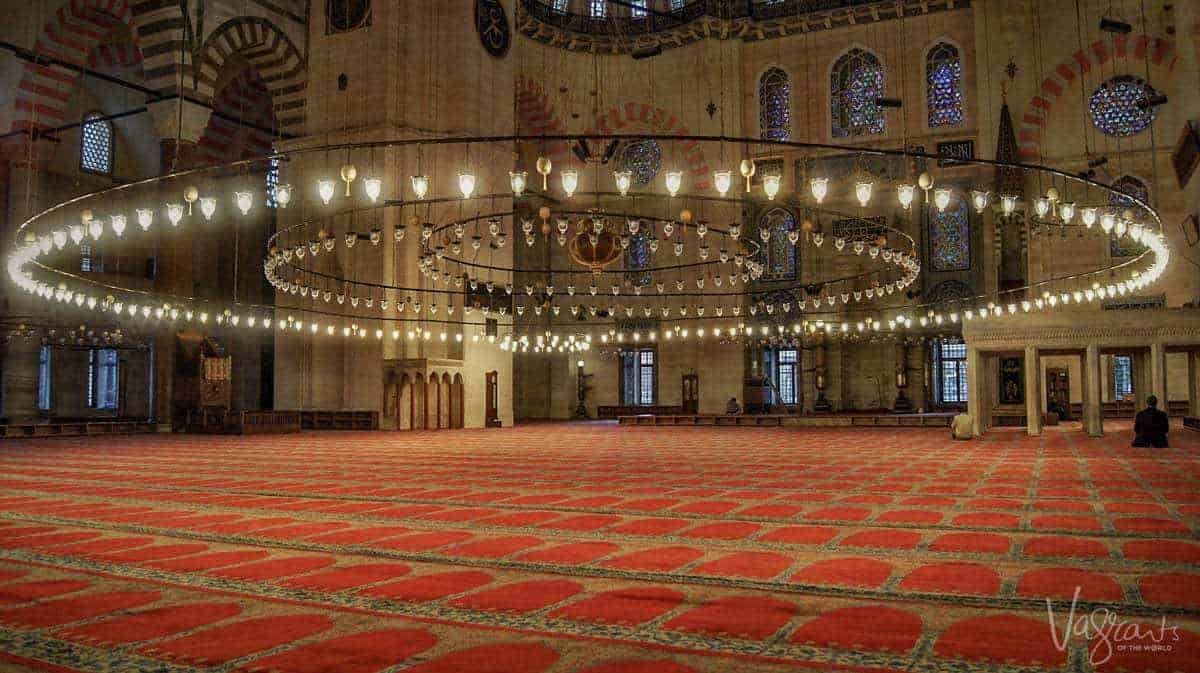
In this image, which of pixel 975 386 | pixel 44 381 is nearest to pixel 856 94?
pixel 975 386

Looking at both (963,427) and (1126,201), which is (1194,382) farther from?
(1126,201)

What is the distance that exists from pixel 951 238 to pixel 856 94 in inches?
140

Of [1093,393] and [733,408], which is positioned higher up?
[1093,393]

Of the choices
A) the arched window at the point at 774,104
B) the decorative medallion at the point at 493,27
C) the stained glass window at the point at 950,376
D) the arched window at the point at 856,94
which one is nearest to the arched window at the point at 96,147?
the decorative medallion at the point at 493,27

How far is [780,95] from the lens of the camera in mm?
19609

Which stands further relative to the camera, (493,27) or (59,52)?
(493,27)

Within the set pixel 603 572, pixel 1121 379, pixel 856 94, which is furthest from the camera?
pixel 856 94

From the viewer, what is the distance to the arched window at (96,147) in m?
17.0

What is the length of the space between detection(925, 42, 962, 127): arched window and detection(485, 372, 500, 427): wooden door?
10.0 meters

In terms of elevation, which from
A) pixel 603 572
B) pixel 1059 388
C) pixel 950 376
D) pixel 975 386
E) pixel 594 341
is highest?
pixel 594 341

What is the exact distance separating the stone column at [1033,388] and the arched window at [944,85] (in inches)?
328

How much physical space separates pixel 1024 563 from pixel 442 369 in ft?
41.9

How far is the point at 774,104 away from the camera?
64.4 ft

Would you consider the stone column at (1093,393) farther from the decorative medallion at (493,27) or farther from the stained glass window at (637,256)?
the decorative medallion at (493,27)
